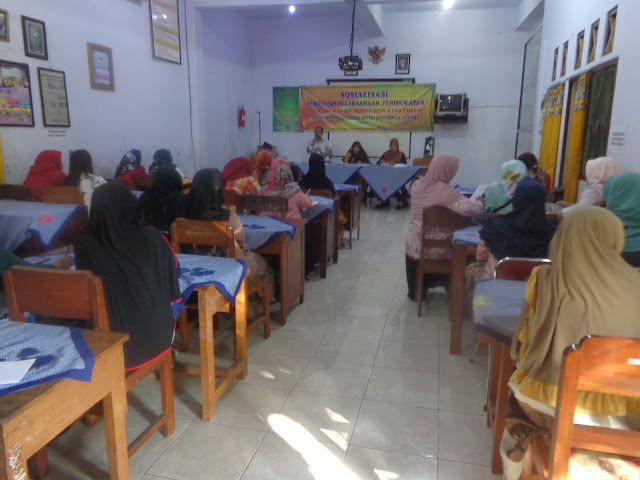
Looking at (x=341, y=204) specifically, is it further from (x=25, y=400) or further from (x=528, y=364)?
(x=25, y=400)

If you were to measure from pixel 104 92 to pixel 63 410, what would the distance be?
5.03 m

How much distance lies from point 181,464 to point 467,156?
7.93 m

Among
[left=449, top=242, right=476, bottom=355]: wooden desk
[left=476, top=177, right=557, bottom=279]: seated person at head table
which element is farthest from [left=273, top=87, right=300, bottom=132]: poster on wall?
[left=476, top=177, right=557, bottom=279]: seated person at head table

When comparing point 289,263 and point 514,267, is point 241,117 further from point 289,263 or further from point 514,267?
point 514,267

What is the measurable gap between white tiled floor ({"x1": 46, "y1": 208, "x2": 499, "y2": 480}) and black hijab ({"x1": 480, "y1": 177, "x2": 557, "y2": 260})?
68 cm

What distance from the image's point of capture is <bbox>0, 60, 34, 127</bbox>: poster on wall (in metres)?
4.14

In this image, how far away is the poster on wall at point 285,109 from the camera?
29.8 ft

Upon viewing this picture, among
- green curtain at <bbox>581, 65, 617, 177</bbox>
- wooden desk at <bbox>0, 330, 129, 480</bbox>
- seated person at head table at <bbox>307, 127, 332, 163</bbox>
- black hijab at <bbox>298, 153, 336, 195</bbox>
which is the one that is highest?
green curtain at <bbox>581, 65, 617, 177</bbox>

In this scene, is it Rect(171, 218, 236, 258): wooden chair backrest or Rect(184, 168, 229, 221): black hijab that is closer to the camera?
Rect(171, 218, 236, 258): wooden chair backrest

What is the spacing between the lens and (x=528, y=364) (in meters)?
1.29

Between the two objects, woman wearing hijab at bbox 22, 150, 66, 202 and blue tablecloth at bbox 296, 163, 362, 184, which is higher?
woman wearing hijab at bbox 22, 150, 66, 202

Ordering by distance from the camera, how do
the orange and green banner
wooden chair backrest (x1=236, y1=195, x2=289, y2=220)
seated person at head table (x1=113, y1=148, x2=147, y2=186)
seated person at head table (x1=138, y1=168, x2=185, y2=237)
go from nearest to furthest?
seated person at head table (x1=138, y1=168, x2=185, y2=237) → wooden chair backrest (x1=236, y1=195, x2=289, y2=220) → seated person at head table (x1=113, y1=148, x2=147, y2=186) → the orange and green banner

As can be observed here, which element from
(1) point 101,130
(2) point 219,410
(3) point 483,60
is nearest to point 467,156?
(3) point 483,60

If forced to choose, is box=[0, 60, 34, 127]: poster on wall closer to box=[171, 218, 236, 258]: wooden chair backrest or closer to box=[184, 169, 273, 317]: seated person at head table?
box=[184, 169, 273, 317]: seated person at head table
